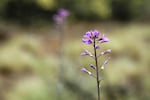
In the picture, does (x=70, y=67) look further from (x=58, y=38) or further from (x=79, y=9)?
(x=79, y=9)

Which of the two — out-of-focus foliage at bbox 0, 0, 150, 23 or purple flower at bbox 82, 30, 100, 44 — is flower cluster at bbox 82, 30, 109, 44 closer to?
purple flower at bbox 82, 30, 100, 44

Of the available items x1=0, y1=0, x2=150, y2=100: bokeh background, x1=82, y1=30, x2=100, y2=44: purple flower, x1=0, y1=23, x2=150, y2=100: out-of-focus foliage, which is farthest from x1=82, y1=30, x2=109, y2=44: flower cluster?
x1=0, y1=0, x2=150, y2=100: bokeh background

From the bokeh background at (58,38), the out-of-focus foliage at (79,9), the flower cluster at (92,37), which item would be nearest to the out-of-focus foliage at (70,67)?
the bokeh background at (58,38)

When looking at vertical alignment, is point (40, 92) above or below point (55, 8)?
below

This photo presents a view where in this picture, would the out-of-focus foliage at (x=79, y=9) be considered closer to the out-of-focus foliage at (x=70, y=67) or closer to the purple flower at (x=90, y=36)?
the out-of-focus foliage at (x=70, y=67)

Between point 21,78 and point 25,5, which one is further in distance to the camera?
point 25,5

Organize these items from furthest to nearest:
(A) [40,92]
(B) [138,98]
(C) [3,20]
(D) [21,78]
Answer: (C) [3,20], (D) [21,78], (A) [40,92], (B) [138,98]

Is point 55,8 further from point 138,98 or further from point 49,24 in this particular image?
point 138,98

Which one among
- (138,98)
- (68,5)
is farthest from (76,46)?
(138,98)
